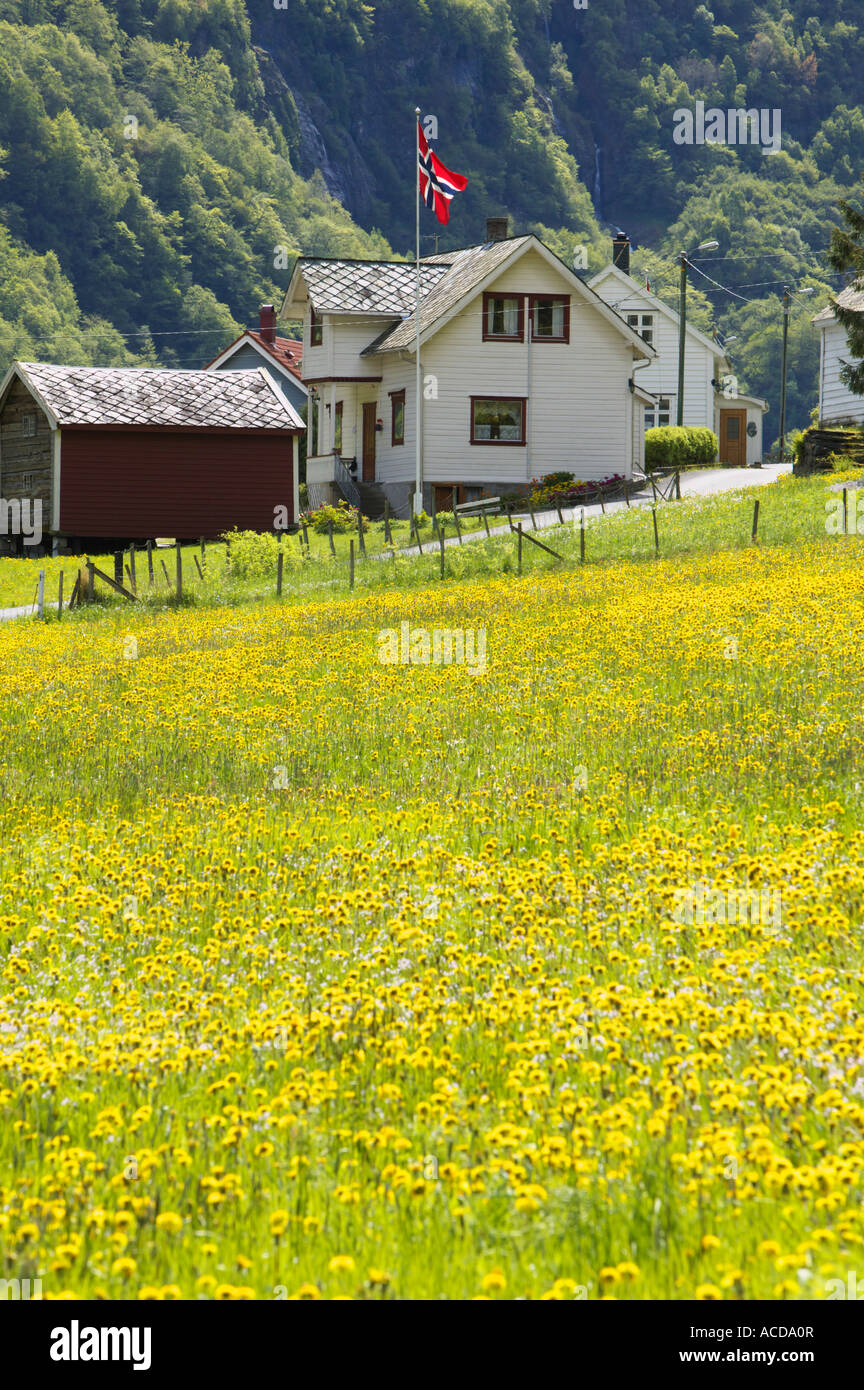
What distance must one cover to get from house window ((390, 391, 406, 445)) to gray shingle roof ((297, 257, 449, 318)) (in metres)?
3.35

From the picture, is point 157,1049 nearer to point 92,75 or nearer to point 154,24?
point 92,75

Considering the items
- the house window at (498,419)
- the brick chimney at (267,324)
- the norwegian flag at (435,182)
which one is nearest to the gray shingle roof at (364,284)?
the house window at (498,419)

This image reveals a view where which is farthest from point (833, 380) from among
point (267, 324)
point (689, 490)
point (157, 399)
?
point (267, 324)

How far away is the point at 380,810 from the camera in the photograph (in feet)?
33.6

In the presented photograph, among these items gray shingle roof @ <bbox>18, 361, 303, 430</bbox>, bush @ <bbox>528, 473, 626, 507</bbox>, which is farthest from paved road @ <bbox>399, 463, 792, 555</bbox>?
gray shingle roof @ <bbox>18, 361, 303, 430</bbox>

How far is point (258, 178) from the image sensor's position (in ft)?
485

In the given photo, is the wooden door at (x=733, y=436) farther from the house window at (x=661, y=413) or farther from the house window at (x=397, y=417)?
the house window at (x=397, y=417)

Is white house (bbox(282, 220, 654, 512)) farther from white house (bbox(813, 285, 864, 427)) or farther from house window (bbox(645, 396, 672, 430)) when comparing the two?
house window (bbox(645, 396, 672, 430))

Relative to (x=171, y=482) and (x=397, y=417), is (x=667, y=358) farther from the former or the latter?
(x=171, y=482)

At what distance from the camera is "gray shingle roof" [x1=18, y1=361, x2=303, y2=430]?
150 ft

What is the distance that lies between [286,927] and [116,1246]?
3.16 metres

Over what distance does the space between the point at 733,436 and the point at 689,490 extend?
97.3 feet
